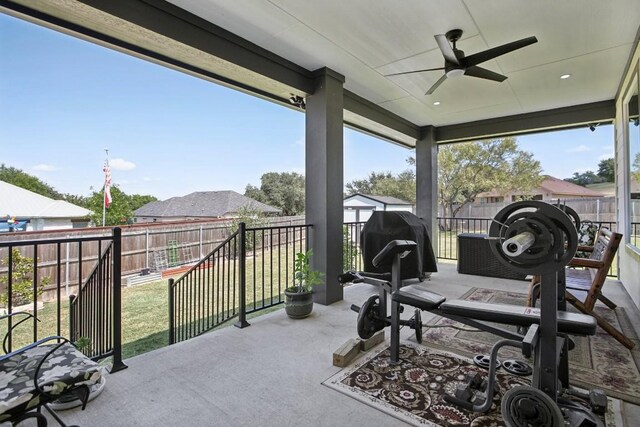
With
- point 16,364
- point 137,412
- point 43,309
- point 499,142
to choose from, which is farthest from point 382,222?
point 499,142

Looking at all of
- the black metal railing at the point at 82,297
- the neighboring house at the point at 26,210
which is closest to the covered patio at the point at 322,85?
the black metal railing at the point at 82,297

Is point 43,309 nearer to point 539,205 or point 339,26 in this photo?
point 339,26

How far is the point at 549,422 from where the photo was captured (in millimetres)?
1289

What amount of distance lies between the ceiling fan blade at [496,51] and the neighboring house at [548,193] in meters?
14.0

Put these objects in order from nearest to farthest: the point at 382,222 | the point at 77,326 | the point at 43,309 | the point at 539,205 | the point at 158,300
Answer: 1. the point at 539,205
2. the point at 77,326
3. the point at 382,222
4. the point at 43,309
5. the point at 158,300

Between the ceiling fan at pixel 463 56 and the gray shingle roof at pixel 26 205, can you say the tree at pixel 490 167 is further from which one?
the gray shingle roof at pixel 26 205

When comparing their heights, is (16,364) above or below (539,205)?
Answer: below

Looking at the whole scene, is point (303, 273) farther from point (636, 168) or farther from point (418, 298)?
point (636, 168)

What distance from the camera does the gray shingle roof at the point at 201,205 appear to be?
15.8 metres

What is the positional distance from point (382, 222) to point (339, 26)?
2397mm

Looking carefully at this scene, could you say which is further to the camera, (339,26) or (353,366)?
(339,26)

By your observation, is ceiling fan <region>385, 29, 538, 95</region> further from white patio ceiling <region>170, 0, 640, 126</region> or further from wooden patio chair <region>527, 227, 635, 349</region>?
wooden patio chair <region>527, 227, 635, 349</region>

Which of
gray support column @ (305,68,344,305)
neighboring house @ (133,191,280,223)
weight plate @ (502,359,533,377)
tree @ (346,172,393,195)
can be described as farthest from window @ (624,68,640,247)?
tree @ (346,172,393,195)

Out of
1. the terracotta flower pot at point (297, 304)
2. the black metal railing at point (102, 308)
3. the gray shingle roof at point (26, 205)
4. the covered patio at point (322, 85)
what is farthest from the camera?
the gray shingle roof at point (26, 205)
